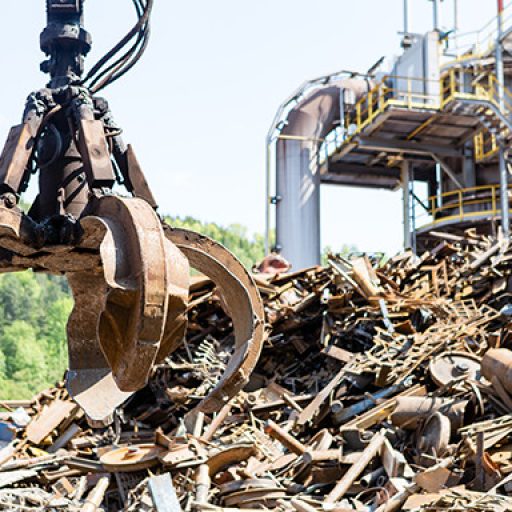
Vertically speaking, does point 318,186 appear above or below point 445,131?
below

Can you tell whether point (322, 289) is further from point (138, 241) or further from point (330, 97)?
point (330, 97)

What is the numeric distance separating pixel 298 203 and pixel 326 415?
11833 millimetres

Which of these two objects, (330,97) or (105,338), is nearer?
(105,338)

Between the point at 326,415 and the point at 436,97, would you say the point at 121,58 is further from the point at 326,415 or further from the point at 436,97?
the point at 436,97

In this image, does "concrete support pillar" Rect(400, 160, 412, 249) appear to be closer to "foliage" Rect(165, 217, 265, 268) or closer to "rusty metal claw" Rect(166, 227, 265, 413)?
"rusty metal claw" Rect(166, 227, 265, 413)

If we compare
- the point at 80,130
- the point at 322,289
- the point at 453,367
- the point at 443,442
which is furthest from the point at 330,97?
the point at 80,130

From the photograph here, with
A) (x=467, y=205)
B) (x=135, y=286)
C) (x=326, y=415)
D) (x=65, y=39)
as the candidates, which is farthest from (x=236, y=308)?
(x=467, y=205)

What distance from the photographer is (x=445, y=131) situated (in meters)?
20.7

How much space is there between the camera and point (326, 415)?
916cm

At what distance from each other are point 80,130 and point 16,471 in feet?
22.5

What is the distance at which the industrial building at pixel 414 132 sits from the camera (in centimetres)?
1966

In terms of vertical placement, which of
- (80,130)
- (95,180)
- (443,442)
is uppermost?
(80,130)

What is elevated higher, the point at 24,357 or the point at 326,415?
the point at 326,415

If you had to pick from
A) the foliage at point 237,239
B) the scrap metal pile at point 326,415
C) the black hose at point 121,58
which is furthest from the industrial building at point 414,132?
the foliage at point 237,239
